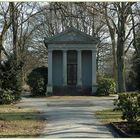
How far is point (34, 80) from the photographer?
138 feet

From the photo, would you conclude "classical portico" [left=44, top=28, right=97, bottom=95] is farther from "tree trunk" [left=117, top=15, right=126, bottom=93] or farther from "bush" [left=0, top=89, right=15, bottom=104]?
"bush" [left=0, top=89, right=15, bottom=104]

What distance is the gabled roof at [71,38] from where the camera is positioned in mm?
43312

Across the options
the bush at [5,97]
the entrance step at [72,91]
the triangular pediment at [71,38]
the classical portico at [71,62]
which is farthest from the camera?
the triangular pediment at [71,38]

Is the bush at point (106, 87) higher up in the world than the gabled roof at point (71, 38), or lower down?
lower down

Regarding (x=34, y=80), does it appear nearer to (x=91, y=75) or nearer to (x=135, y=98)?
(x=91, y=75)

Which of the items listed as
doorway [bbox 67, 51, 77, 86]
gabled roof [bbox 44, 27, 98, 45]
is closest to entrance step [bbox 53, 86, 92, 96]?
doorway [bbox 67, 51, 77, 86]

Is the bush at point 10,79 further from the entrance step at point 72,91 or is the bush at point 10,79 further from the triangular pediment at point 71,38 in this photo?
the triangular pediment at point 71,38

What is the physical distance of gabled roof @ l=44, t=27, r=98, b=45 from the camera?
142 ft

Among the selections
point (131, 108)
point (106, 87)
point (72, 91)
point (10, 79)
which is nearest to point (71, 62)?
point (72, 91)

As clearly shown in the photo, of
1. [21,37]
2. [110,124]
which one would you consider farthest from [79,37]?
[110,124]

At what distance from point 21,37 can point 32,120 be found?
41.1m

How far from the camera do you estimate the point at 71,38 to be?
43.4 m

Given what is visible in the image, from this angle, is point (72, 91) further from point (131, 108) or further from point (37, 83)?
point (131, 108)

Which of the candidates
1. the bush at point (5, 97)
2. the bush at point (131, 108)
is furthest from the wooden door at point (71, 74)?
the bush at point (131, 108)
